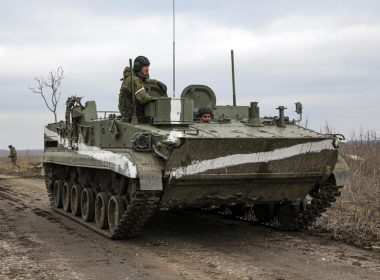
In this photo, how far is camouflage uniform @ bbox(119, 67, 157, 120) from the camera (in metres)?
8.74

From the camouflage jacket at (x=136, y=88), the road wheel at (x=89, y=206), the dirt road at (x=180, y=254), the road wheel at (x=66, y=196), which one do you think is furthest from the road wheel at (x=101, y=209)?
the road wheel at (x=66, y=196)

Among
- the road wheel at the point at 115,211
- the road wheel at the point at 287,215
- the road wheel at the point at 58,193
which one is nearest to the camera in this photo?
the road wheel at the point at 115,211

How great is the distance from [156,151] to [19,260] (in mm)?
2083

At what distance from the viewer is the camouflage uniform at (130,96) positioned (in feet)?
28.7

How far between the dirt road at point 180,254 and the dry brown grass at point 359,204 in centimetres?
57

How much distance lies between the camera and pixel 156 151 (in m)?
7.71

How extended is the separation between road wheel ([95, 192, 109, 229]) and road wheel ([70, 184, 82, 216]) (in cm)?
139

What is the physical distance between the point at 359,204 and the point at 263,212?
2669mm

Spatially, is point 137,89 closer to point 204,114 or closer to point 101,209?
point 204,114

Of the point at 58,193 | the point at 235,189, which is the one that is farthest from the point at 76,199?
the point at 235,189

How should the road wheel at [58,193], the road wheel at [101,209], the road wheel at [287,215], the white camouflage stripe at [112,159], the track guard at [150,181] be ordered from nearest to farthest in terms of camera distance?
the track guard at [150,181] < the white camouflage stripe at [112,159] < the road wheel at [101,209] < the road wheel at [287,215] < the road wheel at [58,193]

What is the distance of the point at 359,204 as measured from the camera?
12.0 metres

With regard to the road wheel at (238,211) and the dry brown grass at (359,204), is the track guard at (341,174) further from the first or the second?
the road wheel at (238,211)

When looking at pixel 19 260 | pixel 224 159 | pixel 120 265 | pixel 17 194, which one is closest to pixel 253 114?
pixel 224 159
